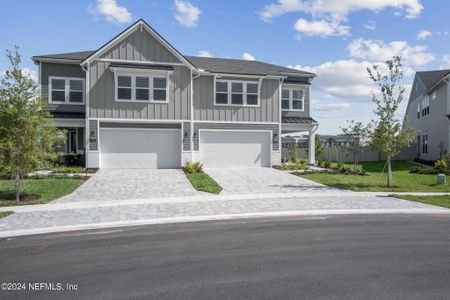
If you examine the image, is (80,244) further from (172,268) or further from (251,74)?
(251,74)

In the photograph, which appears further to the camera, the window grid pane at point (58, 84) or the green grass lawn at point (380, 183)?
the window grid pane at point (58, 84)

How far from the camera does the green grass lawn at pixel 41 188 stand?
40.2 feet

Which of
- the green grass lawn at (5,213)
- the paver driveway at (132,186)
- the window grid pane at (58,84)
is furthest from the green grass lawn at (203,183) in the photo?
the window grid pane at (58,84)

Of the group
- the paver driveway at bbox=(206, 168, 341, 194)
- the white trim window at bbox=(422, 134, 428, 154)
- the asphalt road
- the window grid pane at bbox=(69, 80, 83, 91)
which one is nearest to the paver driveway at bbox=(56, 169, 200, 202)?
the paver driveway at bbox=(206, 168, 341, 194)

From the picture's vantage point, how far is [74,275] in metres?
5.50

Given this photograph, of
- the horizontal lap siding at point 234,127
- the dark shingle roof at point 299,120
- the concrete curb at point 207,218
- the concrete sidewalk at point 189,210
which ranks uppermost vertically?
the dark shingle roof at point 299,120

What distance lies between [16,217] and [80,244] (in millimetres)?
3714

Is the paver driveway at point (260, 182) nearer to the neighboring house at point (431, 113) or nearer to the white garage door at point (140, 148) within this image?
the white garage door at point (140, 148)

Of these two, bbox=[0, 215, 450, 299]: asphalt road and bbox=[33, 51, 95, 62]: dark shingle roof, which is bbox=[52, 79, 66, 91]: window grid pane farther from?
bbox=[0, 215, 450, 299]: asphalt road

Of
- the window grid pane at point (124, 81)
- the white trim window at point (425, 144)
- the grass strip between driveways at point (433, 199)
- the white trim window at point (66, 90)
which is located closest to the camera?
the grass strip between driveways at point (433, 199)

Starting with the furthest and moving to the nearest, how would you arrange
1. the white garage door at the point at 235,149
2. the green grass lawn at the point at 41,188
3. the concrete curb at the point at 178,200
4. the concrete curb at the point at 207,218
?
the white garage door at the point at 235,149 → the green grass lawn at the point at 41,188 → the concrete curb at the point at 178,200 → the concrete curb at the point at 207,218

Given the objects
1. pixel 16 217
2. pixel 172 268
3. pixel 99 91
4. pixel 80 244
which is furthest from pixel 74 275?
pixel 99 91

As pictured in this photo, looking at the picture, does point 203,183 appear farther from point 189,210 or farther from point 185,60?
point 185,60

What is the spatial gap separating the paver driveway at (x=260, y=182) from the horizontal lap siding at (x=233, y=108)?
3640 millimetres
